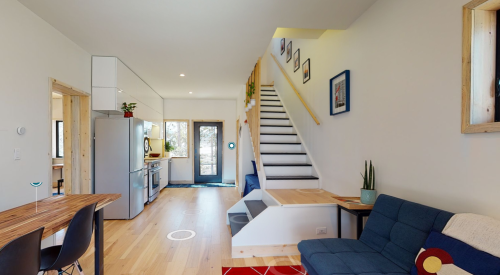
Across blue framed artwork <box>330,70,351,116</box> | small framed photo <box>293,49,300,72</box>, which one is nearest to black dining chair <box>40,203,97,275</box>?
blue framed artwork <box>330,70,351,116</box>

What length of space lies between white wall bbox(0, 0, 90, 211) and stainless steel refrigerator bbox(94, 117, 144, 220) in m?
1.18

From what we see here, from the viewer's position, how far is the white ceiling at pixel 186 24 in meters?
2.79

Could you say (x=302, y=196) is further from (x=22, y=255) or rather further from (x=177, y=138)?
(x=177, y=138)

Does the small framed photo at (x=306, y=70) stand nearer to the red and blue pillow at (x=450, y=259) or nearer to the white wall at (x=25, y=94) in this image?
the red and blue pillow at (x=450, y=259)

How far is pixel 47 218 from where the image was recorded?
182cm

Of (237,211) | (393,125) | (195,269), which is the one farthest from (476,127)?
(237,211)

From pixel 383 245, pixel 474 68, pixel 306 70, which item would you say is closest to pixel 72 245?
pixel 383 245

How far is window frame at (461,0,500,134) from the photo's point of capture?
1.70 metres

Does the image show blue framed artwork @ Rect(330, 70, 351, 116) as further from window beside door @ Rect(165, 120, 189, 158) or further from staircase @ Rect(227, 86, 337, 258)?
window beside door @ Rect(165, 120, 189, 158)

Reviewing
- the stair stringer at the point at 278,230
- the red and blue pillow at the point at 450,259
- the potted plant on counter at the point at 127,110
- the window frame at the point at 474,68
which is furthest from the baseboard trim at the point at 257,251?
the potted plant on counter at the point at 127,110

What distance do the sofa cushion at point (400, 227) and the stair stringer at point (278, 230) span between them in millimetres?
761

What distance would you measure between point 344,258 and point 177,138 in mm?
7357

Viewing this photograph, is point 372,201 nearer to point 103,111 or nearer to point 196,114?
point 103,111

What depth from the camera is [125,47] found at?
3996mm
